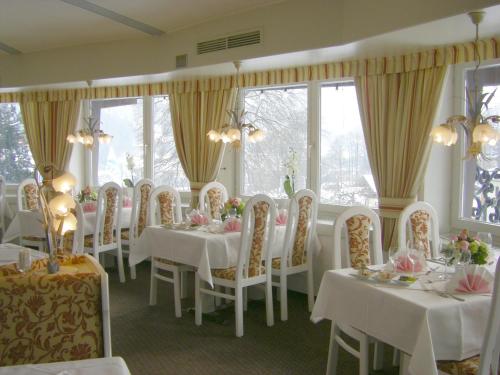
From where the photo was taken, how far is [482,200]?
4410mm

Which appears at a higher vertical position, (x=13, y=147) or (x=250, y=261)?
(x=13, y=147)

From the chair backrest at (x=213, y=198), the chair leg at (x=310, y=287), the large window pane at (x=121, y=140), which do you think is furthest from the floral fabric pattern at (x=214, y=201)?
the large window pane at (x=121, y=140)

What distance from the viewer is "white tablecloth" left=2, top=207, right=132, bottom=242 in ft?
18.6

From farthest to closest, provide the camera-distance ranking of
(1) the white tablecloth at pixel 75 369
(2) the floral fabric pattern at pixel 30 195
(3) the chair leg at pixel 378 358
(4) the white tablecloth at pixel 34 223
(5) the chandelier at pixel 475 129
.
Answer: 1. (2) the floral fabric pattern at pixel 30 195
2. (4) the white tablecloth at pixel 34 223
3. (3) the chair leg at pixel 378 358
4. (5) the chandelier at pixel 475 129
5. (1) the white tablecloth at pixel 75 369

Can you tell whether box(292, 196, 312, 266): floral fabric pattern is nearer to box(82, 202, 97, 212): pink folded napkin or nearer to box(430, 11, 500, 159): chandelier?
box(430, 11, 500, 159): chandelier

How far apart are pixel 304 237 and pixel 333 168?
116 centimetres

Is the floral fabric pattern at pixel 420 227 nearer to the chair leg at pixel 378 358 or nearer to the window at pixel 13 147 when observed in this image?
the chair leg at pixel 378 358

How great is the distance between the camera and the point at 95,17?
562 centimetres

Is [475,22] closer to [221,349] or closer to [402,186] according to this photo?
[402,186]

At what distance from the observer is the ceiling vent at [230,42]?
4969 millimetres

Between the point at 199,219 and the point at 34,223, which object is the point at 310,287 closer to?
the point at 199,219

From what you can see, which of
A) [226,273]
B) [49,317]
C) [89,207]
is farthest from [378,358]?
[89,207]

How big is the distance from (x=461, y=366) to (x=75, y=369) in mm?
1711

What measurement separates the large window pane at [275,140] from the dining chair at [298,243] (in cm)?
117
